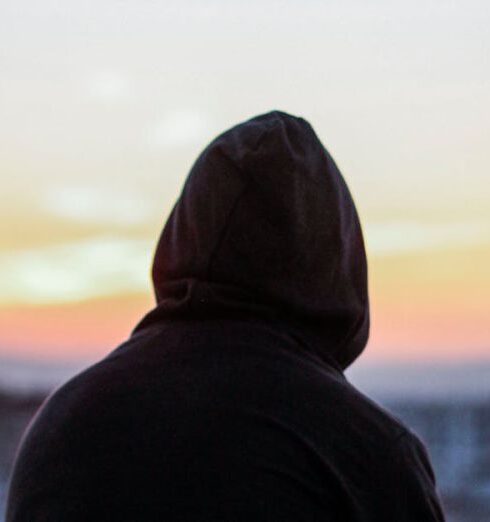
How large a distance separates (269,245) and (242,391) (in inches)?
7.2

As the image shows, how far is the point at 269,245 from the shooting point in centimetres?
153

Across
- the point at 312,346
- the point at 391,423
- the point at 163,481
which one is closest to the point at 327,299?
the point at 312,346

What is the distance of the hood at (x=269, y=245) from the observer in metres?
1.52

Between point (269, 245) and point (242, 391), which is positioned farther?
point (269, 245)

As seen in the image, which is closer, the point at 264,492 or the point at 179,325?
the point at 264,492

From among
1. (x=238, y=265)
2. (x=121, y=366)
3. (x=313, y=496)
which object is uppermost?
(x=238, y=265)

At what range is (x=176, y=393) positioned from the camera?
1428mm

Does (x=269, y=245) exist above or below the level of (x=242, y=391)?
above

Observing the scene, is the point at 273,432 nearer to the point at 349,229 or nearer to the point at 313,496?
the point at 313,496

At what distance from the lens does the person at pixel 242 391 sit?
139cm

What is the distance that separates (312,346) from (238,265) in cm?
12

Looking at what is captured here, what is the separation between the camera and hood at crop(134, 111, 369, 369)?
1524 mm

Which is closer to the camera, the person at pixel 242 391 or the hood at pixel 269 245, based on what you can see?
the person at pixel 242 391

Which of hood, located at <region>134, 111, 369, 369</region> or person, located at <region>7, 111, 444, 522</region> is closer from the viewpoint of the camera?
person, located at <region>7, 111, 444, 522</region>
